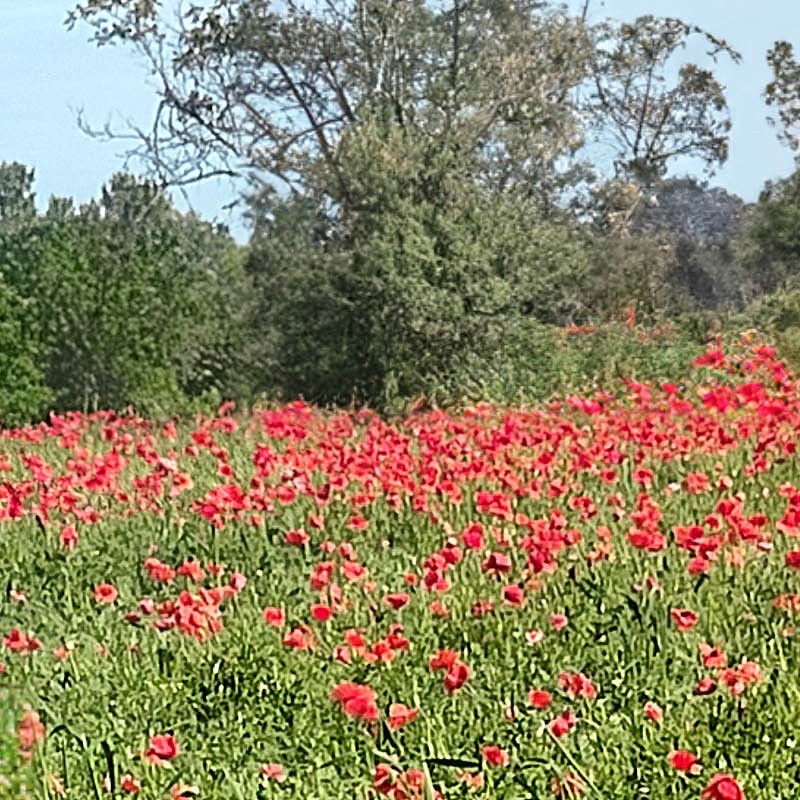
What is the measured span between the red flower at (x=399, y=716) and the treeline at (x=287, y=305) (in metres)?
10.7

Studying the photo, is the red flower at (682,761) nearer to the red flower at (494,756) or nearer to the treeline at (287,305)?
the red flower at (494,756)

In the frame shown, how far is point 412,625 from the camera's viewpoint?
13.8 ft

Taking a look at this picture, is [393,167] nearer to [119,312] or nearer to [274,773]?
[119,312]

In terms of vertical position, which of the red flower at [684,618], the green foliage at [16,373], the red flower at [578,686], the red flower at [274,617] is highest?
the green foliage at [16,373]

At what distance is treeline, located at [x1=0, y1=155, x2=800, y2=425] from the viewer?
14.0 meters

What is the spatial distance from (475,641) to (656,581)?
0.62 metres

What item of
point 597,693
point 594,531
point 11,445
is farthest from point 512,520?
point 11,445

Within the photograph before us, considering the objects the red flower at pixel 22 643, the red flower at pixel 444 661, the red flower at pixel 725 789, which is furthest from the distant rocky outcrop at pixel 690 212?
the red flower at pixel 725 789

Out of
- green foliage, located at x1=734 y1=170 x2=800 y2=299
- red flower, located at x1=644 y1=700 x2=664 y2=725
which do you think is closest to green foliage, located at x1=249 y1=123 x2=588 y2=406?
red flower, located at x1=644 y1=700 x2=664 y2=725

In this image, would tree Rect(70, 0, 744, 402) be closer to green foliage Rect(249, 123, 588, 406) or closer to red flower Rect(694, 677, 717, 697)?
green foliage Rect(249, 123, 588, 406)

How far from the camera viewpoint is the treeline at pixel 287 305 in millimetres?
14047

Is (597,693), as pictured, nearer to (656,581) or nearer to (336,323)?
(656,581)

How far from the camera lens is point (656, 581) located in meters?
4.30

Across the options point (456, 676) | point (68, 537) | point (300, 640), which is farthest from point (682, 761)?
point (68, 537)
